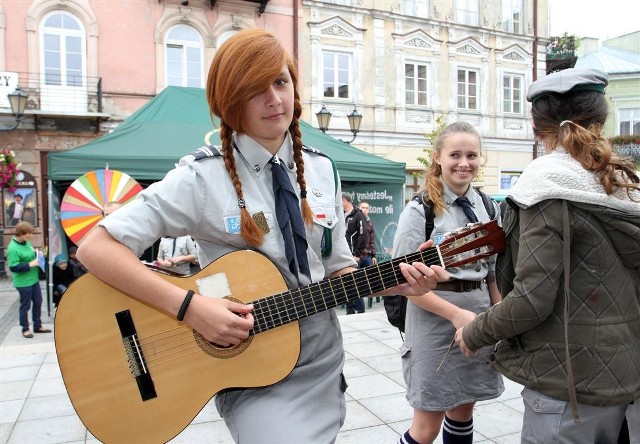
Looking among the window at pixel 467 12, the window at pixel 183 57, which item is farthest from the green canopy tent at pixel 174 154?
the window at pixel 467 12

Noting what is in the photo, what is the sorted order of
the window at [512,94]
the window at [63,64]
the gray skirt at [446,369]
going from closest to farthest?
1. the gray skirt at [446,369]
2. the window at [63,64]
3. the window at [512,94]

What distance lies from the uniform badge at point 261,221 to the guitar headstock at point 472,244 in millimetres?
654

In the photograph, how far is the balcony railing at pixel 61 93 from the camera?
45.2 feet

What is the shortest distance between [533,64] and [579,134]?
20914mm

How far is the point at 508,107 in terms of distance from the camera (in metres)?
19.9

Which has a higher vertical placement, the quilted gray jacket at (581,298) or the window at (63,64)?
the window at (63,64)

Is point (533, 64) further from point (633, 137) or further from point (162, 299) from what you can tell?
point (162, 299)

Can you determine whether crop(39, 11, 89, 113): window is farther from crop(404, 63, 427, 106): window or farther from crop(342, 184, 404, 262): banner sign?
crop(404, 63, 427, 106): window

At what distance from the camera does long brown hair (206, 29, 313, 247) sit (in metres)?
1.65

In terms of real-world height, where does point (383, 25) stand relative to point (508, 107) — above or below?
above

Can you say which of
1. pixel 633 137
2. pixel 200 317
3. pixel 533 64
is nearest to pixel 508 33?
pixel 533 64

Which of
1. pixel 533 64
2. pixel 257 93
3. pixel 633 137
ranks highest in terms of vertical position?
pixel 533 64

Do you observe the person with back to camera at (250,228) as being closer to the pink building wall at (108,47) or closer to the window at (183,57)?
the pink building wall at (108,47)

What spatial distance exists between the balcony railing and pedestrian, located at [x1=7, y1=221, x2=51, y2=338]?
25.4 feet
